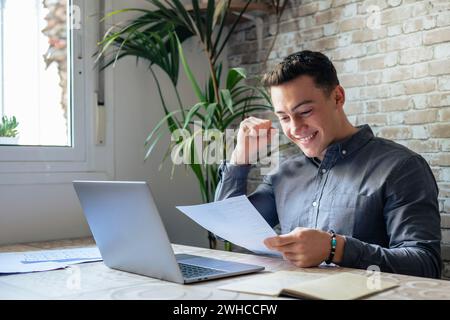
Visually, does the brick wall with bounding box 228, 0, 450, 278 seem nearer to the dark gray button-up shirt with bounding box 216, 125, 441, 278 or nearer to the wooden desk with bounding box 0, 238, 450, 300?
the dark gray button-up shirt with bounding box 216, 125, 441, 278

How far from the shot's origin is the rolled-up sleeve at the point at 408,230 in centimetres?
144

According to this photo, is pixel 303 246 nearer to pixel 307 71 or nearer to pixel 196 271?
pixel 196 271

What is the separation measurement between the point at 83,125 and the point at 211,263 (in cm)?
148

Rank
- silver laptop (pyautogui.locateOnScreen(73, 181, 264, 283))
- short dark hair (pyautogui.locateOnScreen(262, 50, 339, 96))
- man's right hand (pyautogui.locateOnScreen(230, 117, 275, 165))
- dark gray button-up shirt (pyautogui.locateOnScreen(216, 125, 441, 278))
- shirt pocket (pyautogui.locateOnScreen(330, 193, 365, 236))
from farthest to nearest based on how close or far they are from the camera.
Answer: man's right hand (pyautogui.locateOnScreen(230, 117, 275, 165)) < short dark hair (pyautogui.locateOnScreen(262, 50, 339, 96)) < shirt pocket (pyautogui.locateOnScreen(330, 193, 365, 236)) < dark gray button-up shirt (pyautogui.locateOnScreen(216, 125, 441, 278)) < silver laptop (pyautogui.locateOnScreen(73, 181, 264, 283))

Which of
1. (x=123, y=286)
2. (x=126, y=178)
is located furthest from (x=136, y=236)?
(x=126, y=178)

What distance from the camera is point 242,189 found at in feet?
6.89

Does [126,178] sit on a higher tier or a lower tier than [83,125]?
lower

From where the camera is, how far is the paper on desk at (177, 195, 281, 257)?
140cm

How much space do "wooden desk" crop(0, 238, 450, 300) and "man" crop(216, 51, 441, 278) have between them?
25cm

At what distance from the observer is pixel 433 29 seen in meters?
2.34

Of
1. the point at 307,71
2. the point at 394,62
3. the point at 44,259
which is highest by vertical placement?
the point at 394,62

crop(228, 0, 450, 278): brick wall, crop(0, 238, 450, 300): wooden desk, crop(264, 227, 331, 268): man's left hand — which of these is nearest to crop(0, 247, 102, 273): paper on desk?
crop(0, 238, 450, 300): wooden desk
